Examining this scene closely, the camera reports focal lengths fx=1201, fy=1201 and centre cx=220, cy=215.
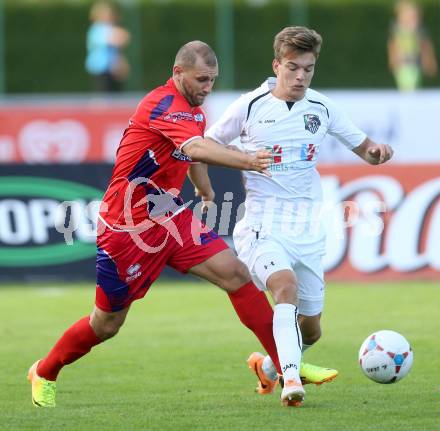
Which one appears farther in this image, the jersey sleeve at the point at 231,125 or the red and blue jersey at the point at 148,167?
the jersey sleeve at the point at 231,125

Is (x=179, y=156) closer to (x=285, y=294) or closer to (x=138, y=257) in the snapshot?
(x=138, y=257)

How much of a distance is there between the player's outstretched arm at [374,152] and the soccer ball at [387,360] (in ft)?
3.90

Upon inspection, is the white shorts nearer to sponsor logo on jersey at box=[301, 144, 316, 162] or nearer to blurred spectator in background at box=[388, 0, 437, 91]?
sponsor logo on jersey at box=[301, 144, 316, 162]

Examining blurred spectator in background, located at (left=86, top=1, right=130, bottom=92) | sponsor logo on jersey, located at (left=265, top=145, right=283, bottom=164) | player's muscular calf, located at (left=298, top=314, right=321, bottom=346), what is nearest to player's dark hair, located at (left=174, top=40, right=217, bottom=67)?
sponsor logo on jersey, located at (left=265, top=145, right=283, bottom=164)

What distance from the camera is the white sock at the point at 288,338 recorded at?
23.8 feet

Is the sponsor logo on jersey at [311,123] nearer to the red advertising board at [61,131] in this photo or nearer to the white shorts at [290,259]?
the white shorts at [290,259]

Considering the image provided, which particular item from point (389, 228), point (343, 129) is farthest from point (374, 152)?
point (389, 228)

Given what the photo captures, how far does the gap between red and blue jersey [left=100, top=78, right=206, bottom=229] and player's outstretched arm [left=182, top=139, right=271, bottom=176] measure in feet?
1.00

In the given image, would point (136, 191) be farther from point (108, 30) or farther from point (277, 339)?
point (108, 30)

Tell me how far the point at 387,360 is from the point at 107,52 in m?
17.0

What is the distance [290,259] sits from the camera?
308 inches

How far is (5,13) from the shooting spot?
26.5 metres

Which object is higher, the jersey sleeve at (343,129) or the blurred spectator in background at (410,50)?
the jersey sleeve at (343,129)

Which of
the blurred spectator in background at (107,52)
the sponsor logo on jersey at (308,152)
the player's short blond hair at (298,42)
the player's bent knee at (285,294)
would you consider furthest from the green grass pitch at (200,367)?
the blurred spectator in background at (107,52)
